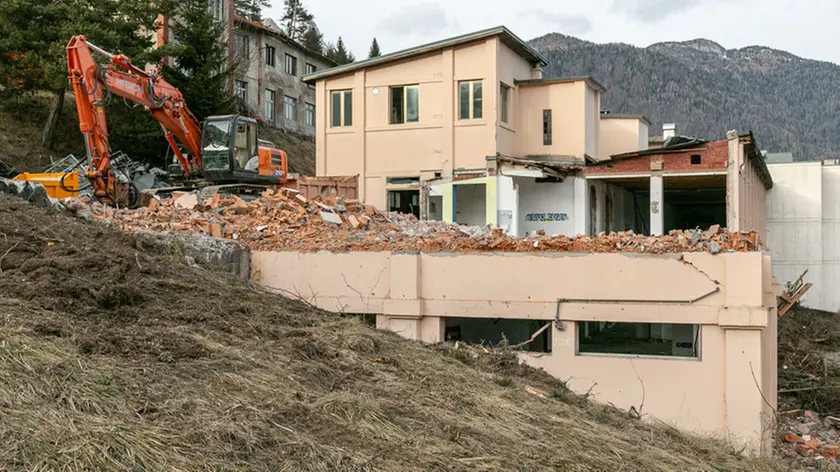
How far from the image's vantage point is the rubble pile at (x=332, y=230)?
12.9 metres

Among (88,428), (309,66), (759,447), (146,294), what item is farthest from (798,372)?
(309,66)

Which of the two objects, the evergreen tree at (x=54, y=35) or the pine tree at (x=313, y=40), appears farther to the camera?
the pine tree at (x=313, y=40)

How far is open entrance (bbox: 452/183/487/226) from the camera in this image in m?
25.0

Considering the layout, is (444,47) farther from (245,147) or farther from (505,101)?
(245,147)

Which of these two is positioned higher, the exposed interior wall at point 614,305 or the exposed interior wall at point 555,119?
the exposed interior wall at point 555,119

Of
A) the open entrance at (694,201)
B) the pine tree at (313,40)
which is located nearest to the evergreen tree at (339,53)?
the pine tree at (313,40)

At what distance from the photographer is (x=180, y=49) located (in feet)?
88.5

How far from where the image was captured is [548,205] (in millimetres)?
24672

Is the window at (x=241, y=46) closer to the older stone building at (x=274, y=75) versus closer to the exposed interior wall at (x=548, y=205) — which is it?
the older stone building at (x=274, y=75)

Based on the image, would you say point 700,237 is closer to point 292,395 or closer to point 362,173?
point 292,395

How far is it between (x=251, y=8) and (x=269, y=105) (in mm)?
23635

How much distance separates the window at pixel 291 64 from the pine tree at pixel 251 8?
37.1 ft

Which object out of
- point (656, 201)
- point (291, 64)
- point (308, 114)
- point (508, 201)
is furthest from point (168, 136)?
point (308, 114)

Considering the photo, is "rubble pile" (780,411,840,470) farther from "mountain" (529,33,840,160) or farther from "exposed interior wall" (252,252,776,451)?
"mountain" (529,33,840,160)
